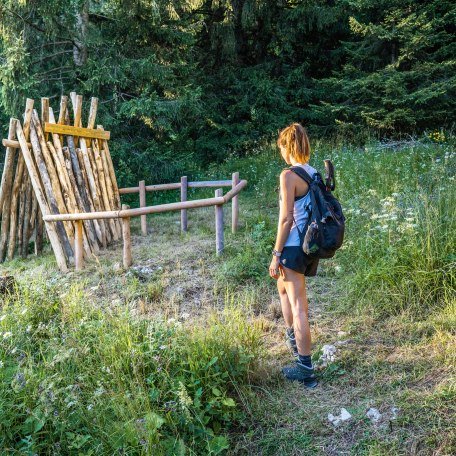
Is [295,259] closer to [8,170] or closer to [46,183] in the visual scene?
[46,183]

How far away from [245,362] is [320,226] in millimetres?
1134

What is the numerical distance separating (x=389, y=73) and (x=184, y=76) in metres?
4.90

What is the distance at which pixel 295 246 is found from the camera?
135 inches

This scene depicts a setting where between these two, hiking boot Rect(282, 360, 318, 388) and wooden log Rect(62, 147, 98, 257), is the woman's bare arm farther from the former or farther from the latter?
wooden log Rect(62, 147, 98, 257)

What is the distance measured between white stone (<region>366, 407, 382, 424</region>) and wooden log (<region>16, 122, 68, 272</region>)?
4.78 m

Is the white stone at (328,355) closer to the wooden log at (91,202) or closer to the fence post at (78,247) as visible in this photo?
the fence post at (78,247)

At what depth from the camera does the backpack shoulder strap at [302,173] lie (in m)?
3.38

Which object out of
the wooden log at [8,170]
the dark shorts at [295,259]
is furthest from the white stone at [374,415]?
the wooden log at [8,170]

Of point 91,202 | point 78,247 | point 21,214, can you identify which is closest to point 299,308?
point 78,247

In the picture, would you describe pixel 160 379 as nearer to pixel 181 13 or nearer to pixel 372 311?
pixel 372 311

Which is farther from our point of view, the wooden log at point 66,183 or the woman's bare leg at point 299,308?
the wooden log at point 66,183

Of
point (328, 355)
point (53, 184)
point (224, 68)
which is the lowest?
point (328, 355)

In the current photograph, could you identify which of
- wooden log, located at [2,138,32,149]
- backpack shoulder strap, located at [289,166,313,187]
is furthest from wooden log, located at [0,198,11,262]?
backpack shoulder strap, located at [289,166,313,187]

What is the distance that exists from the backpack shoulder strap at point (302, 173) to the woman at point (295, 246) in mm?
17
